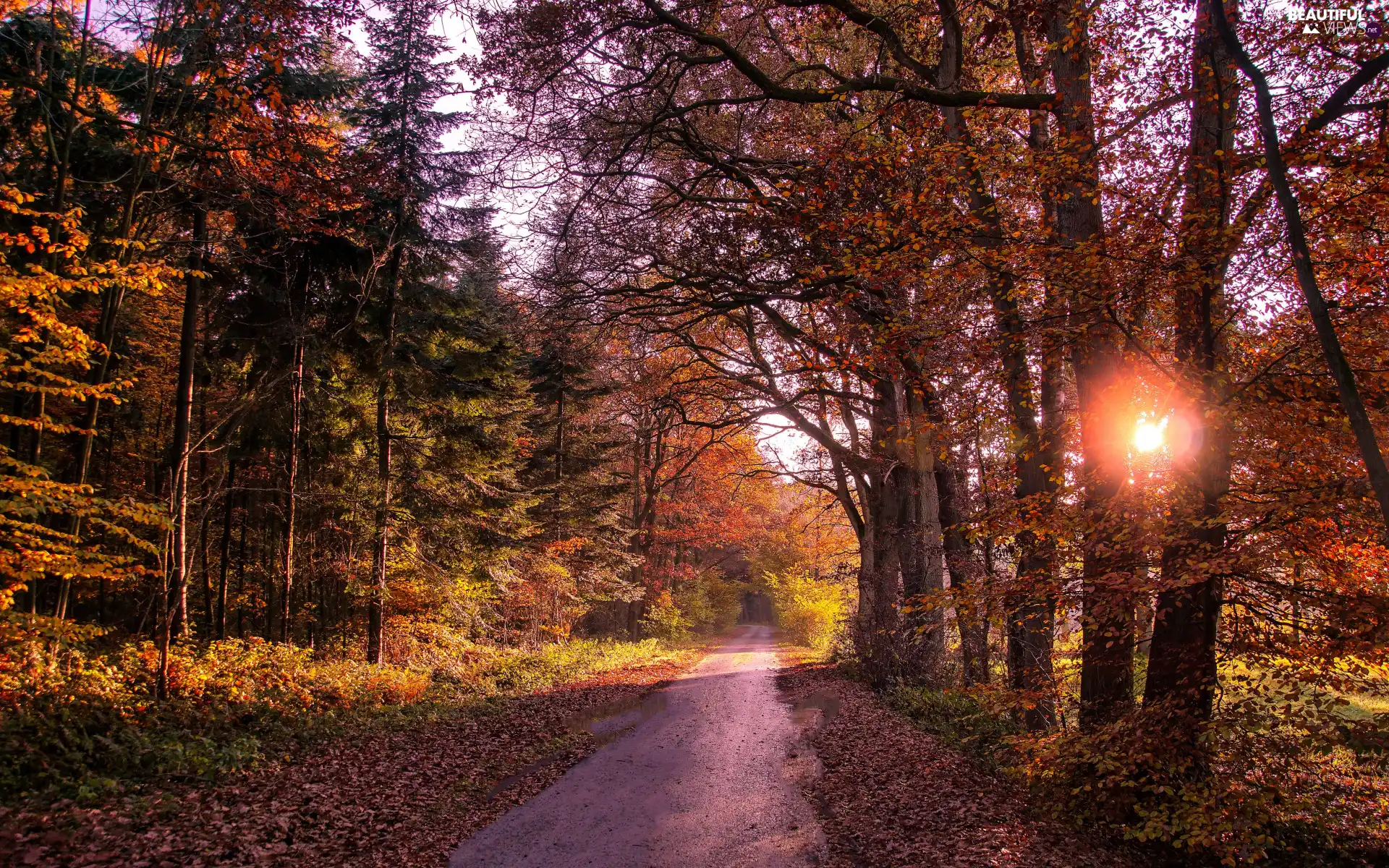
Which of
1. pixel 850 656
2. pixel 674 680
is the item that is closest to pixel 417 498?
pixel 674 680

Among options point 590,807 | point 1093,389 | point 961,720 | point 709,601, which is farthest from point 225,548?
point 709,601

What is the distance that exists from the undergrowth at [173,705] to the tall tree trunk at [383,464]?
858 millimetres

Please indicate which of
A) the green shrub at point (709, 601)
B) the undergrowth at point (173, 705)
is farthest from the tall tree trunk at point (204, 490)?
the green shrub at point (709, 601)

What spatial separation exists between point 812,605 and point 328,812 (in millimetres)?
25482

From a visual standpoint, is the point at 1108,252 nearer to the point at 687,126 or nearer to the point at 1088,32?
the point at 1088,32

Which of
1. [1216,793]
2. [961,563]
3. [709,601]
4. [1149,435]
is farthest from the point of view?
[709,601]

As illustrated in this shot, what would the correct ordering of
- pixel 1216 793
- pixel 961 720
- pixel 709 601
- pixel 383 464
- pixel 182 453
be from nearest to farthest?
pixel 1216 793 → pixel 182 453 → pixel 961 720 → pixel 383 464 → pixel 709 601

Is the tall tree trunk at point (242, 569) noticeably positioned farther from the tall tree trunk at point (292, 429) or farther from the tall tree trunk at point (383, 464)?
the tall tree trunk at point (383, 464)

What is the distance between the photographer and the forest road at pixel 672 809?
19.1ft

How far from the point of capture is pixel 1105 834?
5547 mm

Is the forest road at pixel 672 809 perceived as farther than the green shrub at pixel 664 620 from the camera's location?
No

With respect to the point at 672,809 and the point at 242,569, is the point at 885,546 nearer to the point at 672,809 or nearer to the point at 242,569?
the point at 672,809

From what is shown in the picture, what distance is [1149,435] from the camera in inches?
254

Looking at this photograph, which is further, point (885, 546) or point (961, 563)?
point (885, 546)
